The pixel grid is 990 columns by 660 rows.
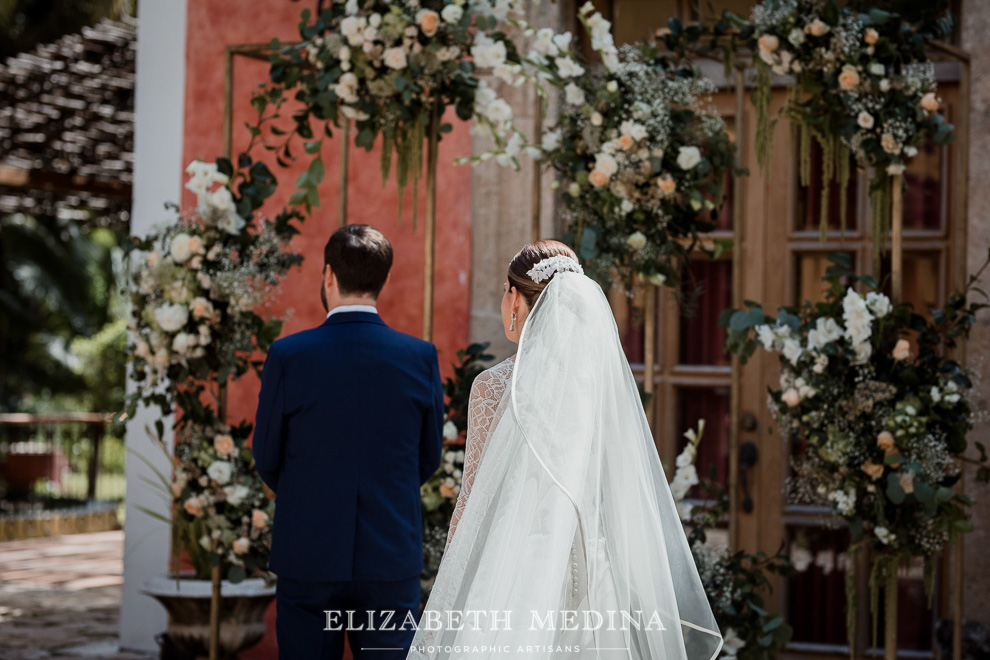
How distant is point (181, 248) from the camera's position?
3680 millimetres

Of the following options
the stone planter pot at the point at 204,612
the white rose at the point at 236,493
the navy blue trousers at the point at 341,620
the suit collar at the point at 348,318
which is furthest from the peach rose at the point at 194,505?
the suit collar at the point at 348,318

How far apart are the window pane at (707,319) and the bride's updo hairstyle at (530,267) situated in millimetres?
2090

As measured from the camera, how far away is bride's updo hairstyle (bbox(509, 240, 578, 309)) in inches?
97.8

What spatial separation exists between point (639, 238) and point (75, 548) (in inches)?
291

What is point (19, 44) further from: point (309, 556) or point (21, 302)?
point (309, 556)

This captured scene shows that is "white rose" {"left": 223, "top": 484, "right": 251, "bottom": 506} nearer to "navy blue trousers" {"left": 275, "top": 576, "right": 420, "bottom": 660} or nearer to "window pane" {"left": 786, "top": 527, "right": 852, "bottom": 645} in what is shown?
"navy blue trousers" {"left": 275, "top": 576, "right": 420, "bottom": 660}

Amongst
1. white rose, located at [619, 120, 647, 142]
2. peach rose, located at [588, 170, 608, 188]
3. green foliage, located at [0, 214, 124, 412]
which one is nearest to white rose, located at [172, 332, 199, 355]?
peach rose, located at [588, 170, 608, 188]

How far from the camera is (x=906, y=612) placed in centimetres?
424

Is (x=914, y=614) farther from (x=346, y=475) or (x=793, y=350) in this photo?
(x=346, y=475)

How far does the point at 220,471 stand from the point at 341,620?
44.8 inches

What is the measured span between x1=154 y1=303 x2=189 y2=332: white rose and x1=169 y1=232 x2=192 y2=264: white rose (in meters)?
0.18

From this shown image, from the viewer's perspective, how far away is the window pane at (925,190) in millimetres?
4309

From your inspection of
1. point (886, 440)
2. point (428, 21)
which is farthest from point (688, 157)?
point (886, 440)

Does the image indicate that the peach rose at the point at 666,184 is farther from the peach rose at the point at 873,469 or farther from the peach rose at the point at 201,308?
the peach rose at the point at 201,308
